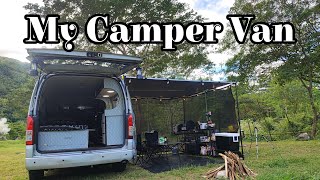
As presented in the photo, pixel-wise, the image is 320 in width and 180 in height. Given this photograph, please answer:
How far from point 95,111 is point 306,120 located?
11479 mm

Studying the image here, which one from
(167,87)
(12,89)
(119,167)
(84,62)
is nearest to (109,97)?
(84,62)

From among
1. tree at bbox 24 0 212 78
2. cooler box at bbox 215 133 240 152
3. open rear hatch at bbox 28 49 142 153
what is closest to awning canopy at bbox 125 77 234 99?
open rear hatch at bbox 28 49 142 153

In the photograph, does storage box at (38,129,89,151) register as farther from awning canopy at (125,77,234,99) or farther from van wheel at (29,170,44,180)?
awning canopy at (125,77,234,99)

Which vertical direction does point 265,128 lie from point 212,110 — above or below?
below

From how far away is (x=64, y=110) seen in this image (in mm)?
5176

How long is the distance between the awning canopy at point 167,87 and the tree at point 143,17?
2.78m

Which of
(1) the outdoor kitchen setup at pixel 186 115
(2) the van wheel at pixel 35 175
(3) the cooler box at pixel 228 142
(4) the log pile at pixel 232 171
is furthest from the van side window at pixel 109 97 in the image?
(3) the cooler box at pixel 228 142

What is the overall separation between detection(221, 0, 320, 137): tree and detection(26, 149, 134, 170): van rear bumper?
7906 mm

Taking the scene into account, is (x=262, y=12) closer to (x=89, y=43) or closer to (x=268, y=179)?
(x=89, y=43)

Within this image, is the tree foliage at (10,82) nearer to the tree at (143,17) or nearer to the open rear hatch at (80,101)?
the tree at (143,17)

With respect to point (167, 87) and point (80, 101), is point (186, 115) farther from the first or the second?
point (80, 101)

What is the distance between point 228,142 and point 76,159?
369 centimetres

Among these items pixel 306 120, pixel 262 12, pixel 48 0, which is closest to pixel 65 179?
pixel 48 0

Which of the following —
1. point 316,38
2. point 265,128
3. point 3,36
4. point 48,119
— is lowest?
point 265,128
